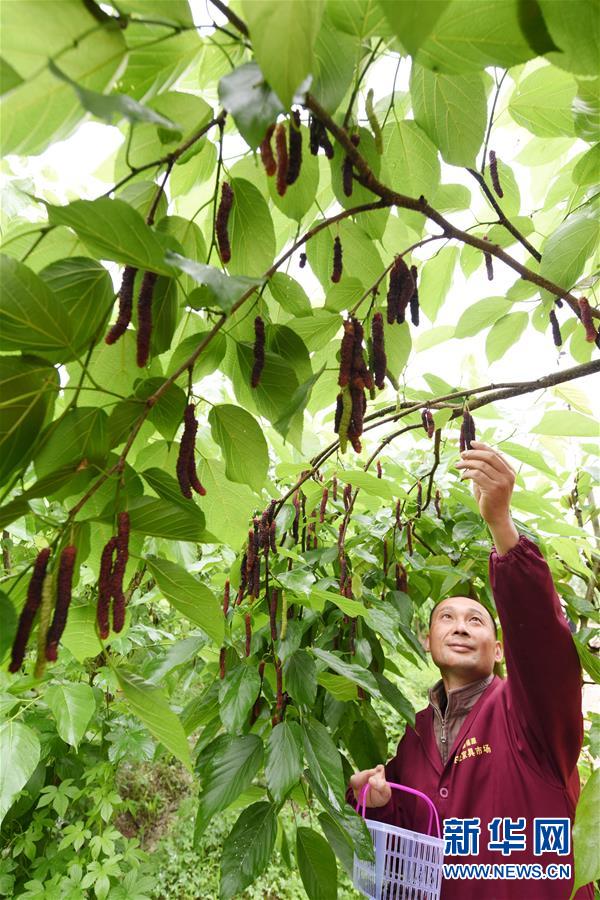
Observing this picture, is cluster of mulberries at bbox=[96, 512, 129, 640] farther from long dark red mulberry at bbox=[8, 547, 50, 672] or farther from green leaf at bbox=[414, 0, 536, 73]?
green leaf at bbox=[414, 0, 536, 73]

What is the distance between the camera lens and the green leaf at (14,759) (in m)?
1.14

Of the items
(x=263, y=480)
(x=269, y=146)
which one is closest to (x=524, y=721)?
(x=263, y=480)

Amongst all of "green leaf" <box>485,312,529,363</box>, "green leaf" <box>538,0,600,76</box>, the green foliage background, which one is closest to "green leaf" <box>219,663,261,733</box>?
the green foliage background

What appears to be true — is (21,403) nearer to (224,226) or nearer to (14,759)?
(224,226)

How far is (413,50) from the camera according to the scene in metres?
0.29

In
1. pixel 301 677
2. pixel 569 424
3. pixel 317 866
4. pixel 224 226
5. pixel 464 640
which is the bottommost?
pixel 317 866

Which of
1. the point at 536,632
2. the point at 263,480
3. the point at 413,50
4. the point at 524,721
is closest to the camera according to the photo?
the point at 413,50

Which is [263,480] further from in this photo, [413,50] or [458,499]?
[458,499]

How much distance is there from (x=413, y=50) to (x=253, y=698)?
810mm

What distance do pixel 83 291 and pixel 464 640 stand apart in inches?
55.7

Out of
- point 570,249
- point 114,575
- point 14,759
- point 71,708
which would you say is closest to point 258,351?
point 114,575

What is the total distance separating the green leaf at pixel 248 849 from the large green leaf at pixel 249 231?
0.71 m

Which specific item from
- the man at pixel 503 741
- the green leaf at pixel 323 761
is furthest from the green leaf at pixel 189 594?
the man at pixel 503 741

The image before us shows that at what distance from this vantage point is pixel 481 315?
33.7 inches
